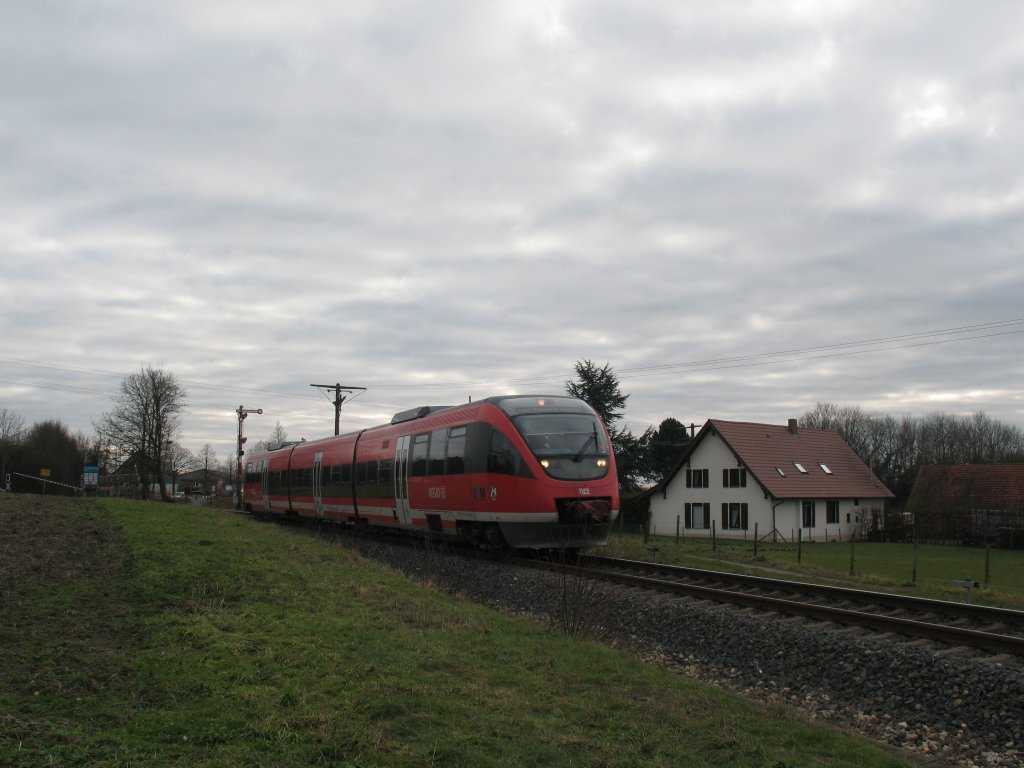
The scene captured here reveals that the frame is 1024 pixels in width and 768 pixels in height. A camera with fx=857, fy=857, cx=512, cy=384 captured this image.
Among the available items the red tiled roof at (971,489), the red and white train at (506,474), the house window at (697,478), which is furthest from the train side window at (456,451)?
the red tiled roof at (971,489)

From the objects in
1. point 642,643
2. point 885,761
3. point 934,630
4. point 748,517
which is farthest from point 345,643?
point 748,517

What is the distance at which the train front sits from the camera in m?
16.3

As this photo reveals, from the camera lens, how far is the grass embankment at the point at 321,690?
537 centimetres

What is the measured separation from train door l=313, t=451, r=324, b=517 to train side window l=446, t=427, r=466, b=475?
40.0ft

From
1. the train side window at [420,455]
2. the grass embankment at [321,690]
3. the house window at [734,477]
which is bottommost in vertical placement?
the grass embankment at [321,690]

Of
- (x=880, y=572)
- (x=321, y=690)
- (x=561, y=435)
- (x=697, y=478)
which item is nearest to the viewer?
(x=321, y=690)

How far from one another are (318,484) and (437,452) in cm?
1208

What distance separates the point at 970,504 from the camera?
50562 mm

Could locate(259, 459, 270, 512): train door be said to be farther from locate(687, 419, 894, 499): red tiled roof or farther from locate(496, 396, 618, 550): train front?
locate(687, 419, 894, 499): red tiled roof

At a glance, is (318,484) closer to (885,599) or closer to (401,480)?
(401,480)

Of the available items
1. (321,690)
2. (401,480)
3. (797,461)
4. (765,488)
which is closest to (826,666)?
(321,690)

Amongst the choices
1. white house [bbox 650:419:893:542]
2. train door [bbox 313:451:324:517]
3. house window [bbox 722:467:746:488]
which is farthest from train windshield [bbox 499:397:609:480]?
house window [bbox 722:467:746:488]

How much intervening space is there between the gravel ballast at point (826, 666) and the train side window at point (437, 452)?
6.08 metres

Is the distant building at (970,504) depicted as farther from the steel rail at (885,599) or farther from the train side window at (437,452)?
the steel rail at (885,599)
